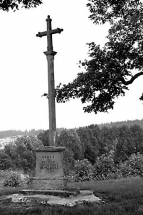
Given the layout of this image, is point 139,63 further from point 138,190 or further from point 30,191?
point 30,191

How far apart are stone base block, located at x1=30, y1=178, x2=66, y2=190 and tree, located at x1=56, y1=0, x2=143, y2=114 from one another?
2.63 m

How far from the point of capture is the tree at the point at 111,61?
998 centimetres

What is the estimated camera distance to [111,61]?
10.0 metres

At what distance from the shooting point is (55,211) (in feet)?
25.3

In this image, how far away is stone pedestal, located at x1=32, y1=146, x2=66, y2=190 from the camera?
1002 cm

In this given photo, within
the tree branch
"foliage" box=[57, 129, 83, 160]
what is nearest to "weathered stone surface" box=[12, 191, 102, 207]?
the tree branch

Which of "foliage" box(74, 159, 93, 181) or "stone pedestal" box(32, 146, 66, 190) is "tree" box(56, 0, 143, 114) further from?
"foliage" box(74, 159, 93, 181)

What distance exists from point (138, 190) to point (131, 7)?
6535 millimetres

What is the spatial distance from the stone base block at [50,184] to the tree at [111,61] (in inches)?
104

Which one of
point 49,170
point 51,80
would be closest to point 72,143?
point 51,80

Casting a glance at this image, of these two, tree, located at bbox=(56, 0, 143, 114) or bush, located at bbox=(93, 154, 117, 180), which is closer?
tree, located at bbox=(56, 0, 143, 114)

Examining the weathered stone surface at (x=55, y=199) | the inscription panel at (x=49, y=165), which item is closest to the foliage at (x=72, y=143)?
the inscription panel at (x=49, y=165)

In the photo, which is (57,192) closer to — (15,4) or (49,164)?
(49,164)

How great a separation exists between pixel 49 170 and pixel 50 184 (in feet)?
1.49
